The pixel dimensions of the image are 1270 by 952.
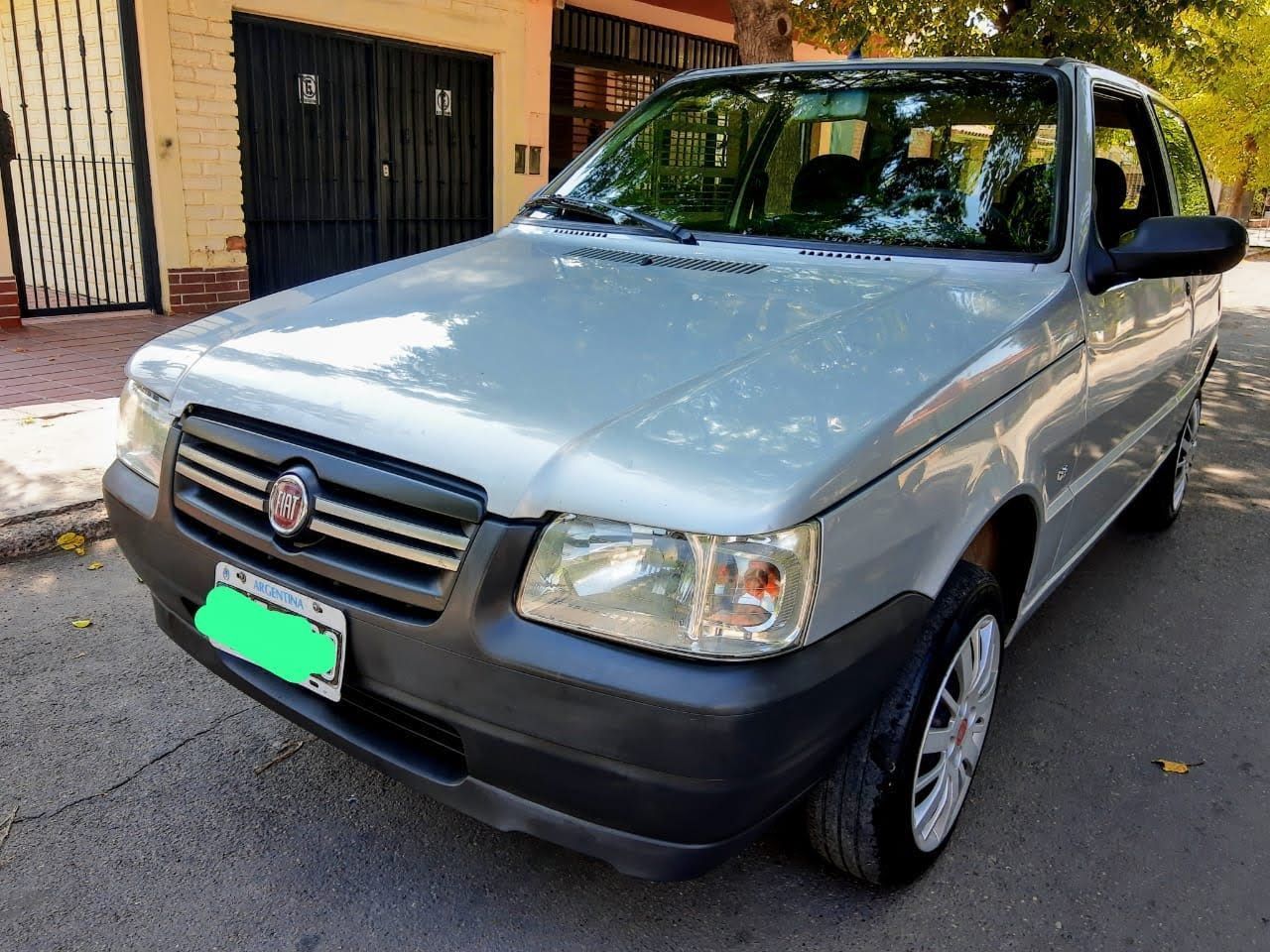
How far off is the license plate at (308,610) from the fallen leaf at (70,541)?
241 centimetres

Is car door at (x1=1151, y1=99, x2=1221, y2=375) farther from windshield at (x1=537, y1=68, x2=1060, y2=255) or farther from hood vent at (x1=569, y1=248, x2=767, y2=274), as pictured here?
hood vent at (x1=569, y1=248, x2=767, y2=274)

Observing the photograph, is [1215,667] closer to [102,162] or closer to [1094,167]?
[1094,167]

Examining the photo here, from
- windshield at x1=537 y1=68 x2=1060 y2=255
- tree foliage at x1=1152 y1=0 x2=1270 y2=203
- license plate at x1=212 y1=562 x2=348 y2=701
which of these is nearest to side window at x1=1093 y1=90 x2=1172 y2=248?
windshield at x1=537 y1=68 x2=1060 y2=255

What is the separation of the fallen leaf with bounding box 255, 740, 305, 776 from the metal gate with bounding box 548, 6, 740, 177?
9.00m

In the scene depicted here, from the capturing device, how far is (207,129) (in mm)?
7648

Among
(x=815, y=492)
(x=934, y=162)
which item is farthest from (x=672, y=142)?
(x=815, y=492)

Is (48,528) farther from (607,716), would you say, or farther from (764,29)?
(764,29)

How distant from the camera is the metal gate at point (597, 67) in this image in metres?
10.6

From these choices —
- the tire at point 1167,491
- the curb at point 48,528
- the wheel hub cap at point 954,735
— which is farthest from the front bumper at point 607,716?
the tire at point 1167,491

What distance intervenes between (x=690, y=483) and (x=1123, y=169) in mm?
2740

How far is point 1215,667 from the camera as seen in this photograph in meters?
3.41

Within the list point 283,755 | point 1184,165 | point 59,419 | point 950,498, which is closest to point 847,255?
point 950,498

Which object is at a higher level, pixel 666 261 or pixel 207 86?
pixel 207 86

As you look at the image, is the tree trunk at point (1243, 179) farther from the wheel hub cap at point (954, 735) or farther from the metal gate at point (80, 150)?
the wheel hub cap at point (954, 735)
